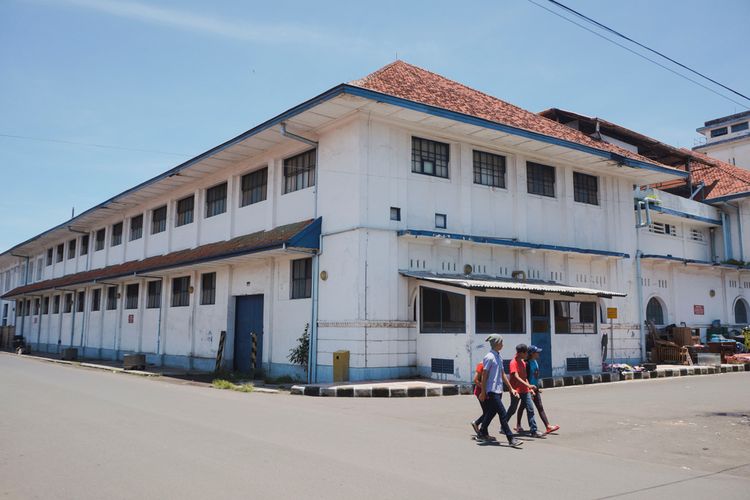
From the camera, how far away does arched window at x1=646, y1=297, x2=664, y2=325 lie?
2734 centimetres

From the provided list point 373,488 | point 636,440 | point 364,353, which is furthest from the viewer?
point 364,353

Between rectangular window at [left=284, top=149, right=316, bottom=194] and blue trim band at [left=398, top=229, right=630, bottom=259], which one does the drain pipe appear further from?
blue trim band at [left=398, top=229, right=630, bottom=259]

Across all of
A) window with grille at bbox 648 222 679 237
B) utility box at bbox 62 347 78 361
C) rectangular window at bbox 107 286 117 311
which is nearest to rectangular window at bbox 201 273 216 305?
rectangular window at bbox 107 286 117 311

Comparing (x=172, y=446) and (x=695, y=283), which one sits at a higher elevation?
(x=695, y=283)

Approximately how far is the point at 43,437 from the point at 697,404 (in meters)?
12.6

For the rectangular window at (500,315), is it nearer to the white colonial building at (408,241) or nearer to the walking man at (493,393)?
the white colonial building at (408,241)

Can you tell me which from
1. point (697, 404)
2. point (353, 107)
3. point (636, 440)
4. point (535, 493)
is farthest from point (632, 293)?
point (535, 493)

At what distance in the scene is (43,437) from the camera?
8.66 m

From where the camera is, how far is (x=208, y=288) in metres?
24.9

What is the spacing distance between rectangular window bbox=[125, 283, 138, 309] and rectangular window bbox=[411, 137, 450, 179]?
1868cm

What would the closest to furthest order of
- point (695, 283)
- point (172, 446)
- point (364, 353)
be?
1. point (172, 446)
2. point (364, 353)
3. point (695, 283)

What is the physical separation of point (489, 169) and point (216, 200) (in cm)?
1128

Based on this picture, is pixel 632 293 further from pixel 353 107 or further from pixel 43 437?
pixel 43 437

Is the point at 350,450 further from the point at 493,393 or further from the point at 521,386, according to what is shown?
the point at 521,386
